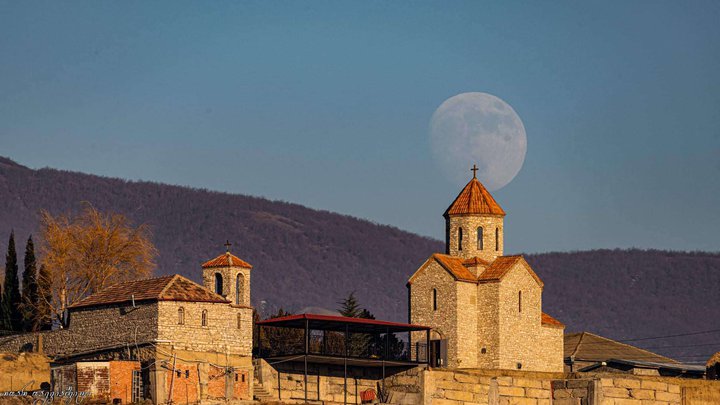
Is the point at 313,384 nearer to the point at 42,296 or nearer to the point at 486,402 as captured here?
the point at 486,402

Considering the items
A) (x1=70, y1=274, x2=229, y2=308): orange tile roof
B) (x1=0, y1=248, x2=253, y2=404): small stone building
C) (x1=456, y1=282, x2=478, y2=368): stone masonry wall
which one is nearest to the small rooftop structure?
(x1=456, y1=282, x2=478, y2=368): stone masonry wall

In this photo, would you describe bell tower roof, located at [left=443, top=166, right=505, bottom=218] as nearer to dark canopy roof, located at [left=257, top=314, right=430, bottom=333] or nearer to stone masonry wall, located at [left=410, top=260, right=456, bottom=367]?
stone masonry wall, located at [left=410, top=260, right=456, bottom=367]

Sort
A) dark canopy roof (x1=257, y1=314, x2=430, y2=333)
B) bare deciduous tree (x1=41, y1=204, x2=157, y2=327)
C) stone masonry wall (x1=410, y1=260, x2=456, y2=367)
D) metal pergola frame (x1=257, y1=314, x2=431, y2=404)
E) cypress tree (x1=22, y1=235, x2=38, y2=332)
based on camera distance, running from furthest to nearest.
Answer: bare deciduous tree (x1=41, y1=204, x2=157, y2=327), cypress tree (x1=22, y1=235, x2=38, y2=332), stone masonry wall (x1=410, y1=260, x2=456, y2=367), dark canopy roof (x1=257, y1=314, x2=430, y2=333), metal pergola frame (x1=257, y1=314, x2=431, y2=404)

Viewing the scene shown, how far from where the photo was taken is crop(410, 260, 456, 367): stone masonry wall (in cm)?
6756

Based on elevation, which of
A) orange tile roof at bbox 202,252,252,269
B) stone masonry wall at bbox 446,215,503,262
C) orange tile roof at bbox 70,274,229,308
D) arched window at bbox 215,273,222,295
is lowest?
orange tile roof at bbox 70,274,229,308

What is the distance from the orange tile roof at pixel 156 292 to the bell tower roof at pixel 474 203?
67.8 ft

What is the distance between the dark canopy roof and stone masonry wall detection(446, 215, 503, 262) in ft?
44.1

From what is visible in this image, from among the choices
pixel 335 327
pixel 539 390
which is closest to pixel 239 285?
pixel 335 327

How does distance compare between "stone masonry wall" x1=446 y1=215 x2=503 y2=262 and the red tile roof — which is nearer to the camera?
the red tile roof

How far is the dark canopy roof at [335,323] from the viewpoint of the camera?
171ft

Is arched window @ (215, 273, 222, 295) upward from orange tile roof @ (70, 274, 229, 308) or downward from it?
upward

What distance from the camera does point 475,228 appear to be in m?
71.9

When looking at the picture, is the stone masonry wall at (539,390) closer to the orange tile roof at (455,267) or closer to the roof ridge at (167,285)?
the roof ridge at (167,285)

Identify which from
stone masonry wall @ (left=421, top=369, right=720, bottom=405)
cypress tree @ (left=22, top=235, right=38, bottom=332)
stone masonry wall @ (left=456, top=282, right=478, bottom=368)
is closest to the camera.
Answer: stone masonry wall @ (left=421, top=369, right=720, bottom=405)
